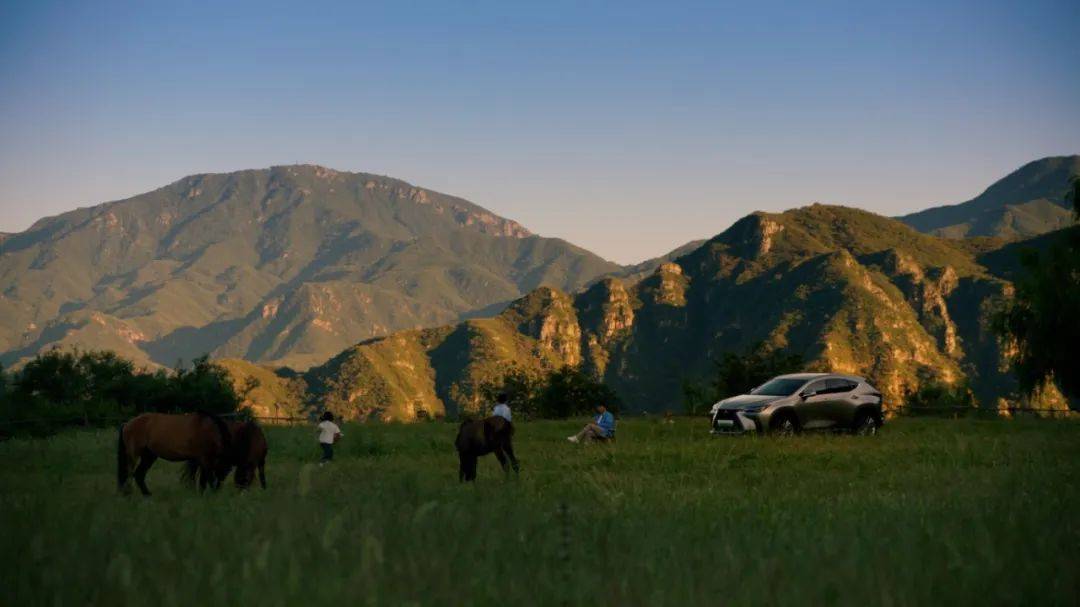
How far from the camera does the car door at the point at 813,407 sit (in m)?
29.4

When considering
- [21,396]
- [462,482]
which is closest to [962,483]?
[462,482]

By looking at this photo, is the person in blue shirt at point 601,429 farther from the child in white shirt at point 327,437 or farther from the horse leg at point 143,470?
the horse leg at point 143,470

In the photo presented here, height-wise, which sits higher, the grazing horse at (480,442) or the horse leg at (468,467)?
the grazing horse at (480,442)

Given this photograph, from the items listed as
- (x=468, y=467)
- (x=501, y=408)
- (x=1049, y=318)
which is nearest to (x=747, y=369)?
(x=1049, y=318)

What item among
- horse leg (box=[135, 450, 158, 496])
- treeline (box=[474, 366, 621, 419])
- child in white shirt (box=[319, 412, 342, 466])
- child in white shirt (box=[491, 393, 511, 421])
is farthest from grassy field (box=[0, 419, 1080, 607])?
treeline (box=[474, 366, 621, 419])

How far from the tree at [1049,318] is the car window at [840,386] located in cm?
743

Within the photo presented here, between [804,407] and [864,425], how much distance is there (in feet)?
9.44

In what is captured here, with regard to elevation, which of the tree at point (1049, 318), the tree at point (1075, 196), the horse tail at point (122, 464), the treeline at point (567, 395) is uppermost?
the tree at point (1075, 196)

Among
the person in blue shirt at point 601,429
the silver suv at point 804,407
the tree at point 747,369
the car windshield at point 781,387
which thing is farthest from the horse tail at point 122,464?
the tree at point 747,369

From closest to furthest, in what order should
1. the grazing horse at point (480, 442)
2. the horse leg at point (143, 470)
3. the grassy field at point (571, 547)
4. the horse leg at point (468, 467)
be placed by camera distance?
the grassy field at point (571, 547) < the horse leg at point (143, 470) < the horse leg at point (468, 467) < the grazing horse at point (480, 442)

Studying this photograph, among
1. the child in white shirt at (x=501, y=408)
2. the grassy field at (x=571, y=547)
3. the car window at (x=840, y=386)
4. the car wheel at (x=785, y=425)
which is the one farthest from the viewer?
the car window at (x=840, y=386)

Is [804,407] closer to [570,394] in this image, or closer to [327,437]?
[327,437]

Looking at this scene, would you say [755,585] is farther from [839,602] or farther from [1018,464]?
[1018,464]

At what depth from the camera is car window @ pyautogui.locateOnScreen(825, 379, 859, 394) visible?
99.3 ft
